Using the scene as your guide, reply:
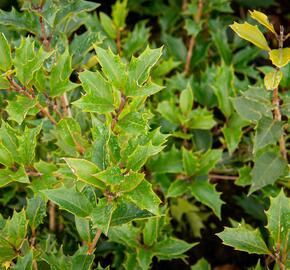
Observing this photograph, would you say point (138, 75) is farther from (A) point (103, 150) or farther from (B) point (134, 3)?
(B) point (134, 3)

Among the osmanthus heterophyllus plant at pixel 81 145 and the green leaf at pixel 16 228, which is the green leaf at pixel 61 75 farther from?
the green leaf at pixel 16 228

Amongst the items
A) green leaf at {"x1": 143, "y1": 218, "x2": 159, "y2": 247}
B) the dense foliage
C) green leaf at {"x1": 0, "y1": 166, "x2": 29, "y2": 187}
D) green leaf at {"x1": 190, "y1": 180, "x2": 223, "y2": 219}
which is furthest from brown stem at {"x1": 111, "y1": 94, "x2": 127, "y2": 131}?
green leaf at {"x1": 190, "y1": 180, "x2": 223, "y2": 219}

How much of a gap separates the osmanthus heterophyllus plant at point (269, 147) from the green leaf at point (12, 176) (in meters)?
0.51

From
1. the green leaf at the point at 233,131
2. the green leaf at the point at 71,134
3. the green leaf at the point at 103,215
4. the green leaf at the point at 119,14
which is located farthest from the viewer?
the green leaf at the point at 119,14

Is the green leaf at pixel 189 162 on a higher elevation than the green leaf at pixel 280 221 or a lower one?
lower

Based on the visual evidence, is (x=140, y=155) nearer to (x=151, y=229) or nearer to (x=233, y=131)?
(x=151, y=229)

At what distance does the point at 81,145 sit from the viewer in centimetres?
144

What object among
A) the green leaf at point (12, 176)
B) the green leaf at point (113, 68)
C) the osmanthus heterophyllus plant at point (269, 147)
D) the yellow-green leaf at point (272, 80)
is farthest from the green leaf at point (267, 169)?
the green leaf at point (12, 176)

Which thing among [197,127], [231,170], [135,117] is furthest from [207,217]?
[135,117]

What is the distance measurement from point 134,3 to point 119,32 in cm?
56

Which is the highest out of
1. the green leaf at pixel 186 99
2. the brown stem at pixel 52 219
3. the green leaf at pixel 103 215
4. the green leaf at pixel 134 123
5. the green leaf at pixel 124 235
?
the green leaf at pixel 134 123

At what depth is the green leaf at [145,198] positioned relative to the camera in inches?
43.8

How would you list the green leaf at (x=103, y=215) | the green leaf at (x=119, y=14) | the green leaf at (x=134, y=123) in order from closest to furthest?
the green leaf at (x=103, y=215) < the green leaf at (x=134, y=123) < the green leaf at (x=119, y=14)

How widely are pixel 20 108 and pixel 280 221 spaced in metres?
0.70
